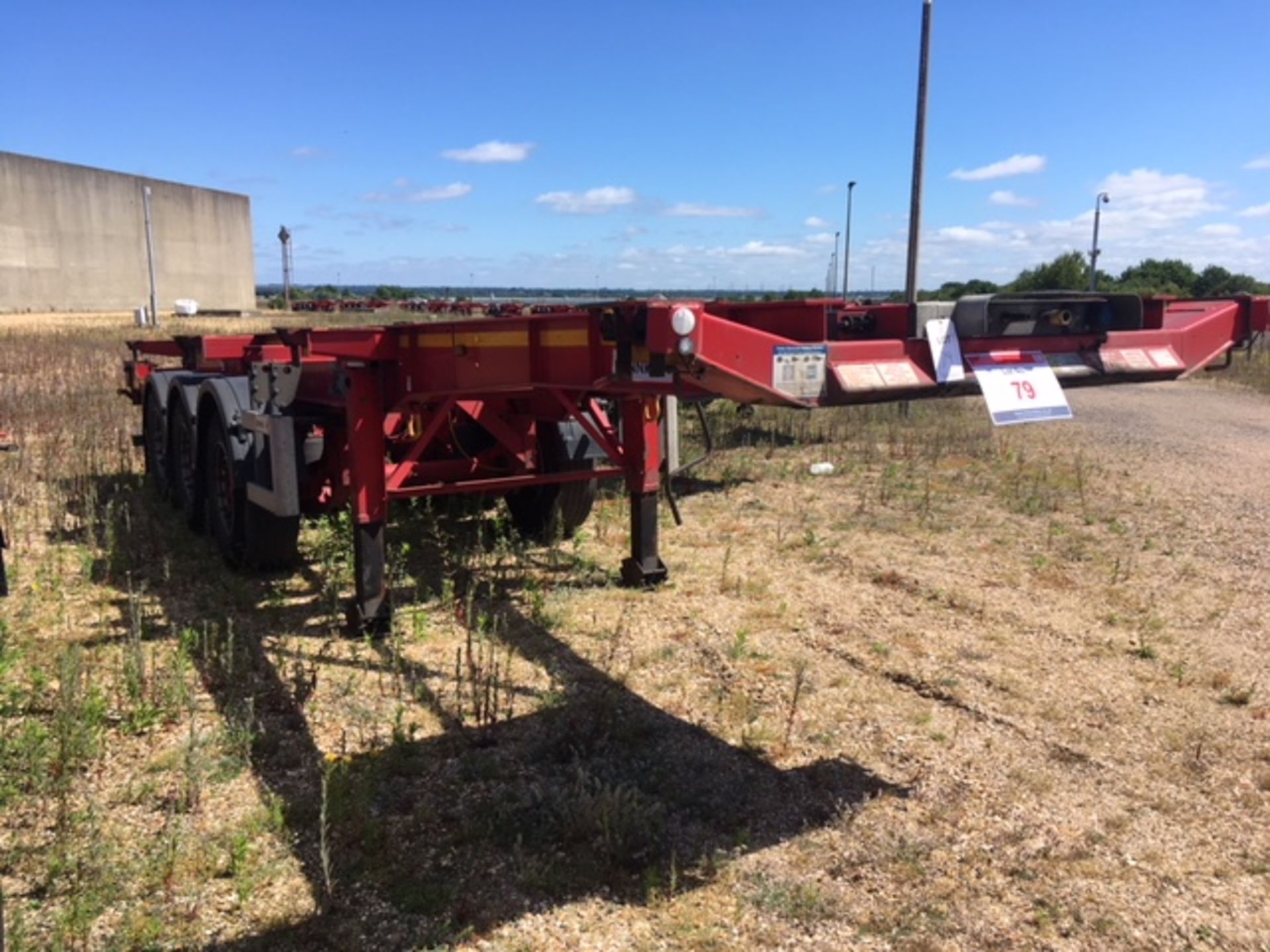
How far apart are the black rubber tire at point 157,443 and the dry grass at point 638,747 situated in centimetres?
84

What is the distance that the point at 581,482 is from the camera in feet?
22.3

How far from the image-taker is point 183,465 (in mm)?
7262

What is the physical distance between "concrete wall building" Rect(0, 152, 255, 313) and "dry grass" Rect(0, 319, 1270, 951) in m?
49.3

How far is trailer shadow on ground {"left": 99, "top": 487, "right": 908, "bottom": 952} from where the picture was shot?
296cm

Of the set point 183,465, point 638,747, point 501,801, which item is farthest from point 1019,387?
point 183,465

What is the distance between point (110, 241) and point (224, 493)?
54595 mm

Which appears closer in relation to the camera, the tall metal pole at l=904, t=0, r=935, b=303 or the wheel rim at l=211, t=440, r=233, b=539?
the wheel rim at l=211, t=440, r=233, b=539

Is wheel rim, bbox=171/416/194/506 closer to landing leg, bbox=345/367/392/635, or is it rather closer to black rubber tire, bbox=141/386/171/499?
black rubber tire, bbox=141/386/171/499

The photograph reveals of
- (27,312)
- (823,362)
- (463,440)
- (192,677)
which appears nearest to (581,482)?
(463,440)

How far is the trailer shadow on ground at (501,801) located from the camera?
296 centimetres

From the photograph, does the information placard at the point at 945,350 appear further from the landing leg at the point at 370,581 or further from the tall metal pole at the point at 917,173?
the tall metal pole at the point at 917,173

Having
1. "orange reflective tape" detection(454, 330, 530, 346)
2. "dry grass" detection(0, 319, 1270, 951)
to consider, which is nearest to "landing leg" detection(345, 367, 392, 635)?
"dry grass" detection(0, 319, 1270, 951)

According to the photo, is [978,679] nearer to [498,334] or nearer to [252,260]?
[498,334]

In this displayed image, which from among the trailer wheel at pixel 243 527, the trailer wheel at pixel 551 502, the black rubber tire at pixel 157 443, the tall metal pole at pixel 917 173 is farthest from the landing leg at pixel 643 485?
the tall metal pole at pixel 917 173
